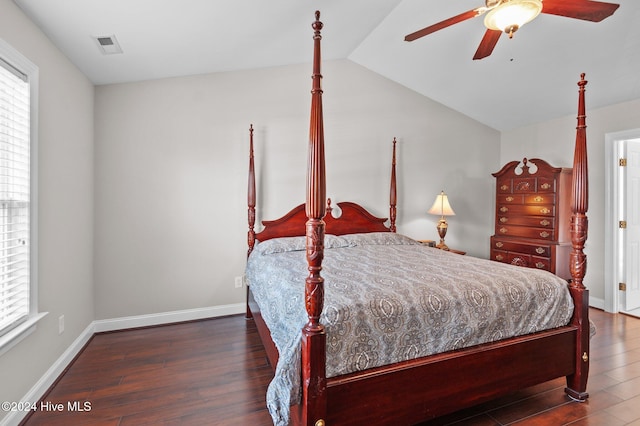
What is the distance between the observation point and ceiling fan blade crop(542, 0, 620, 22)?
1817 millimetres

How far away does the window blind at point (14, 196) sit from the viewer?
6.02 ft

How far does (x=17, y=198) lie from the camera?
77.5 inches

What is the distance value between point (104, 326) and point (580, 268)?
395 centimetres

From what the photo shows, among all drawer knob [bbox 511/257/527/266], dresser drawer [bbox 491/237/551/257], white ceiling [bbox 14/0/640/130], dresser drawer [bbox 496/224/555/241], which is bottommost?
drawer knob [bbox 511/257/527/266]

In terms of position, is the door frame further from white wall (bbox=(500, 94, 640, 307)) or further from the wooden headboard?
the wooden headboard

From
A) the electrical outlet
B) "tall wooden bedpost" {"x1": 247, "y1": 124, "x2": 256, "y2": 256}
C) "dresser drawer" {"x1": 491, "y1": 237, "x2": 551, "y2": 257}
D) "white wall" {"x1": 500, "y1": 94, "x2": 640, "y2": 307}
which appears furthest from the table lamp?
the electrical outlet

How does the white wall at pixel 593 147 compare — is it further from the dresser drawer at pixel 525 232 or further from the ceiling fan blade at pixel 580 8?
the ceiling fan blade at pixel 580 8

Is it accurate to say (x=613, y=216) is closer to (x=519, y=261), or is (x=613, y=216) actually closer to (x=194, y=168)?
(x=519, y=261)

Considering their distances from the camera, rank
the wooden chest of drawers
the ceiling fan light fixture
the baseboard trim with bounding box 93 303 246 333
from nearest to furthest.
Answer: the ceiling fan light fixture → the baseboard trim with bounding box 93 303 246 333 → the wooden chest of drawers

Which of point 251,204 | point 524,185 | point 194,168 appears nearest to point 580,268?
point 524,185

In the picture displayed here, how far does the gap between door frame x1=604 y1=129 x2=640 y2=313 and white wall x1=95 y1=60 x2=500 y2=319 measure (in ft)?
6.23

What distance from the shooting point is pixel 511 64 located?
136 inches

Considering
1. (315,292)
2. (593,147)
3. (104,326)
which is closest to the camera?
(315,292)

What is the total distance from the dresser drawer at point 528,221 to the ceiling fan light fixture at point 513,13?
2.76m
